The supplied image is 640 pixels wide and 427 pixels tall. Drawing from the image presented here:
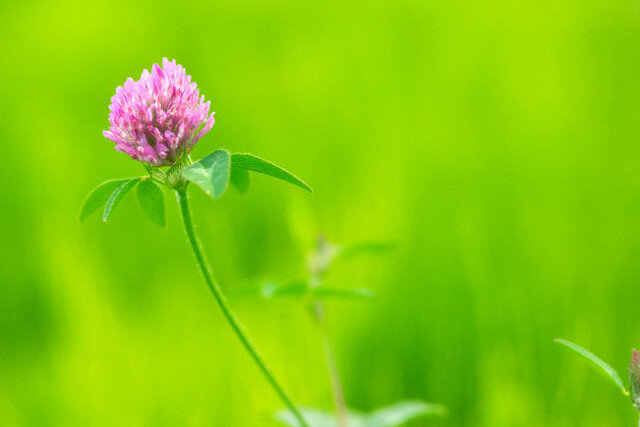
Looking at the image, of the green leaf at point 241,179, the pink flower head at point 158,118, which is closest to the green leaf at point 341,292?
the green leaf at point 241,179

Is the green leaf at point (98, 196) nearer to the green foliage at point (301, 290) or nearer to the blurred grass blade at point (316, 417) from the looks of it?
the green foliage at point (301, 290)

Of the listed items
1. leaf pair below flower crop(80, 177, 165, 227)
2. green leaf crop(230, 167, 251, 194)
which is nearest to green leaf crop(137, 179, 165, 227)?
leaf pair below flower crop(80, 177, 165, 227)

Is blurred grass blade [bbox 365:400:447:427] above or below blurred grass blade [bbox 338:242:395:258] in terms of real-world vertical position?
below

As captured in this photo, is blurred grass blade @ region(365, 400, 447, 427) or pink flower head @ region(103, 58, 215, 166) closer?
pink flower head @ region(103, 58, 215, 166)

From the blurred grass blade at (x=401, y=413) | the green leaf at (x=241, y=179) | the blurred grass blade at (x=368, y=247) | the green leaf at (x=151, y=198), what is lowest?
the blurred grass blade at (x=401, y=413)

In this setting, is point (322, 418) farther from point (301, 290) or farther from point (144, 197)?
point (144, 197)

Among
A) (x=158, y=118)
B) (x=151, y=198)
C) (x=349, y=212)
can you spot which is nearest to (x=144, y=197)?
(x=151, y=198)

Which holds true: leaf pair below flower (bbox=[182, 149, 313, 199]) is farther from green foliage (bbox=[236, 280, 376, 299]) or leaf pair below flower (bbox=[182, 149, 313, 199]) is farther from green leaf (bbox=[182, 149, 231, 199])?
green foliage (bbox=[236, 280, 376, 299])
